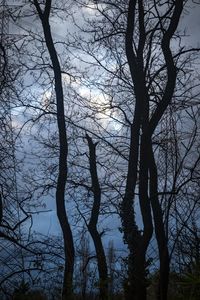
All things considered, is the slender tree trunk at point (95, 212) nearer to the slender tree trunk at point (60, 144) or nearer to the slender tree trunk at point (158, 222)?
the slender tree trunk at point (60, 144)

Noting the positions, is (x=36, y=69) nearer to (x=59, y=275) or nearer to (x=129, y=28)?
(x=129, y=28)

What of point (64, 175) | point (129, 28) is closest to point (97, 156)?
point (64, 175)

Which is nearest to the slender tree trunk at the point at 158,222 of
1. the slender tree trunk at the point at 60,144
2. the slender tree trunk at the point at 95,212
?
the slender tree trunk at the point at 60,144

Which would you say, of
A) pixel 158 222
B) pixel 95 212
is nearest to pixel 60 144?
pixel 95 212

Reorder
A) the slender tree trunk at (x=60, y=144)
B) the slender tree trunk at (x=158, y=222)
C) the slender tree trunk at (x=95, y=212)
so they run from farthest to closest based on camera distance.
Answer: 1. the slender tree trunk at (x=95, y=212)
2. the slender tree trunk at (x=60, y=144)
3. the slender tree trunk at (x=158, y=222)

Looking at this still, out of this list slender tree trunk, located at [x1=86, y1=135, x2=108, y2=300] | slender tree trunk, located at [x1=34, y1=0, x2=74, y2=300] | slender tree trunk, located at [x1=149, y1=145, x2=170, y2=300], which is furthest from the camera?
slender tree trunk, located at [x1=86, y1=135, x2=108, y2=300]

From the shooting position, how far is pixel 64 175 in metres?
14.0

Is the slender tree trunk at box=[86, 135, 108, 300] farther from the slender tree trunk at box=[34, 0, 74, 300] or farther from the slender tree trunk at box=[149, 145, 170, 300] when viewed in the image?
the slender tree trunk at box=[149, 145, 170, 300]

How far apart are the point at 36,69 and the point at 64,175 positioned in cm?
361

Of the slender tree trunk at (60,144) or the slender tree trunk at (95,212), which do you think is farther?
the slender tree trunk at (95,212)

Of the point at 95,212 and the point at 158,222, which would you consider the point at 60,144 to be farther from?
the point at 158,222

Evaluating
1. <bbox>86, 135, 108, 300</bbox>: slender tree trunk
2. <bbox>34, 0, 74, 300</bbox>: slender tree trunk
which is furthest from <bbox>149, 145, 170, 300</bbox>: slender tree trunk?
<bbox>86, 135, 108, 300</bbox>: slender tree trunk

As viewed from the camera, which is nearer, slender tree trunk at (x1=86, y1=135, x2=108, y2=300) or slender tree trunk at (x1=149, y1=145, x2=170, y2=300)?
slender tree trunk at (x1=149, y1=145, x2=170, y2=300)

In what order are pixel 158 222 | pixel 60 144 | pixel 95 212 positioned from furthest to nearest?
1. pixel 95 212
2. pixel 60 144
3. pixel 158 222
